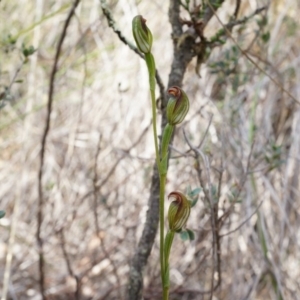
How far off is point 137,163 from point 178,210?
1160 mm

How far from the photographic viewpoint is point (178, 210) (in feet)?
1.66

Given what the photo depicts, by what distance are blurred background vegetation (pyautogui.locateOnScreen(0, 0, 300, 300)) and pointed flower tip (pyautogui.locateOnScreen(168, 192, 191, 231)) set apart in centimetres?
60

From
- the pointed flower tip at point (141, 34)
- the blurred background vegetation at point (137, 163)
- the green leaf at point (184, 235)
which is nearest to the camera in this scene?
the pointed flower tip at point (141, 34)

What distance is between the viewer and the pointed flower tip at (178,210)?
503 mm

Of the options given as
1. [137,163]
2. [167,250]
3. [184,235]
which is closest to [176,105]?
[167,250]

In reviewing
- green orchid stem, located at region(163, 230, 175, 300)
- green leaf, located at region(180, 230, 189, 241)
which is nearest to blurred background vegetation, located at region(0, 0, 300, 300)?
green leaf, located at region(180, 230, 189, 241)

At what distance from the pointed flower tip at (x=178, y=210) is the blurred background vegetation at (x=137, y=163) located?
60 cm

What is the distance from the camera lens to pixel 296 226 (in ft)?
4.93

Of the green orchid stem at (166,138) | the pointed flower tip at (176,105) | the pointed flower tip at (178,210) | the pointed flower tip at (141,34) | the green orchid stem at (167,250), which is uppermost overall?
the pointed flower tip at (141,34)

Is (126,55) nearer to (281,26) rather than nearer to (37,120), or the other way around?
(37,120)

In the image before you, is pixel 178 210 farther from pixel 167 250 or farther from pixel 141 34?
pixel 141 34

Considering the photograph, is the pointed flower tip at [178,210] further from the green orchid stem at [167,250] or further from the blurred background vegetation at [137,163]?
the blurred background vegetation at [137,163]

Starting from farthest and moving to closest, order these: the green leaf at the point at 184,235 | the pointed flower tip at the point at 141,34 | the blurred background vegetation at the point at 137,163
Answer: the blurred background vegetation at the point at 137,163
the green leaf at the point at 184,235
the pointed flower tip at the point at 141,34

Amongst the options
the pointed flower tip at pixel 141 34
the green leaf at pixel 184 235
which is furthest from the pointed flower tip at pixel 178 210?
the green leaf at pixel 184 235
